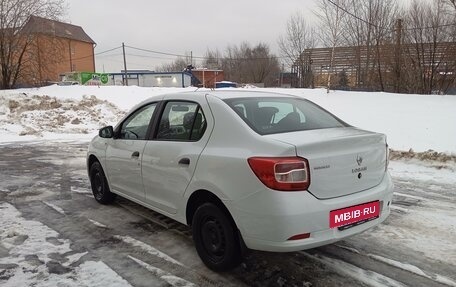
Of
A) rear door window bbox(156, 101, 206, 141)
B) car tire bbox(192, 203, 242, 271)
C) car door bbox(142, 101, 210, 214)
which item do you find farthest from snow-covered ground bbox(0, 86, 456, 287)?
rear door window bbox(156, 101, 206, 141)

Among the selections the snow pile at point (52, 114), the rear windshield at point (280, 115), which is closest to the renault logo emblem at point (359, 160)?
the rear windshield at point (280, 115)

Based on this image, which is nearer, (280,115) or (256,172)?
(256,172)

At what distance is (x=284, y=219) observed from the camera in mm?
3025

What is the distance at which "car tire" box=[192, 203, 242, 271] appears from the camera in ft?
11.3

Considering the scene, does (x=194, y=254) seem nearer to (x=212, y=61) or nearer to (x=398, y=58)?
(x=398, y=58)

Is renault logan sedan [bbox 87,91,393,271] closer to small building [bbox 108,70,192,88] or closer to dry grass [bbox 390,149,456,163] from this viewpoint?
dry grass [bbox 390,149,456,163]

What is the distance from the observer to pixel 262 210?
3098 millimetres

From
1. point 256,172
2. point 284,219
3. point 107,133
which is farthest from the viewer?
point 107,133

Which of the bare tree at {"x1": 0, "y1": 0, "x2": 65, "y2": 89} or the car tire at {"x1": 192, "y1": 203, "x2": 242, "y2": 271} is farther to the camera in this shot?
the bare tree at {"x1": 0, "y1": 0, "x2": 65, "y2": 89}

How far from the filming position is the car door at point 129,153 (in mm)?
4664

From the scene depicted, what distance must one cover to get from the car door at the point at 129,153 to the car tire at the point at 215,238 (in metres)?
1.17

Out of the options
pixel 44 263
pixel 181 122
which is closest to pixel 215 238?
pixel 181 122

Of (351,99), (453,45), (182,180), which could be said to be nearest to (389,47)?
(453,45)

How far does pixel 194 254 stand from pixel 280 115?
1639mm
